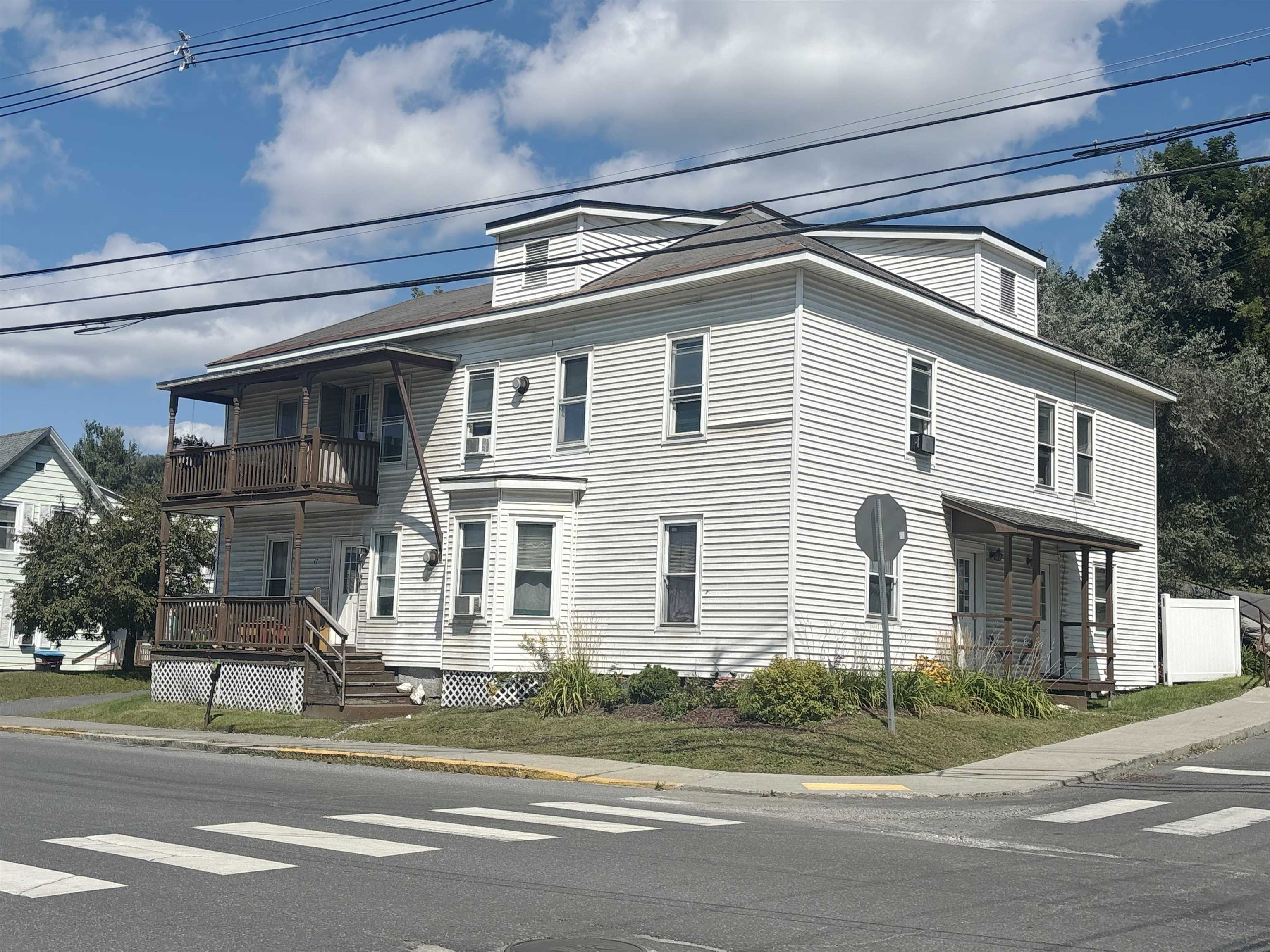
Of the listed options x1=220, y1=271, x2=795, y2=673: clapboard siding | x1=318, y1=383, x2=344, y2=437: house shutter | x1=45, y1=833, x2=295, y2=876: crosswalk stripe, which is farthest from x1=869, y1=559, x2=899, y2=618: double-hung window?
x1=45, y1=833, x2=295, y2=876: crosswalk stripe

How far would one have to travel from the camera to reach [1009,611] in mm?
23422

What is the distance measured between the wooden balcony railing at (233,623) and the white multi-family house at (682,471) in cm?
7

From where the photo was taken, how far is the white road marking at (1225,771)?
51.8ft

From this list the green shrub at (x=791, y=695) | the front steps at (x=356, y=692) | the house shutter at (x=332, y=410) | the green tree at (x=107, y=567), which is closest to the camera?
the green shrub at (x=791, y=695)

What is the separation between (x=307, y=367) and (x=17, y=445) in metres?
25.4

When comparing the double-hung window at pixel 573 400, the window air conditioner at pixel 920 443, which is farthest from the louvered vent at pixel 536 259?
the window air conditioner at pixel 920 443

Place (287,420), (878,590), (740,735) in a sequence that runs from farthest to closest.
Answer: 1. (287,420)
2. (878,590)
3. (740,735)

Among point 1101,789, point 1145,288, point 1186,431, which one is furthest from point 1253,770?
point 1145,288

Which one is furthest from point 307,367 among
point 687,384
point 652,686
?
point 652,686

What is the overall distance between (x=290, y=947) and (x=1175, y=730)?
54.4ft

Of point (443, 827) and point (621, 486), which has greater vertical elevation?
point (621, 486)

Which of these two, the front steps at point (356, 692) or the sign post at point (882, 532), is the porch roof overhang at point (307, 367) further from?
the sign post at point (882, 532)

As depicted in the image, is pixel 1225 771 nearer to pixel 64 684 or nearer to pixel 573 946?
pixel 573 946

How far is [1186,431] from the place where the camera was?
38469 millimetres
